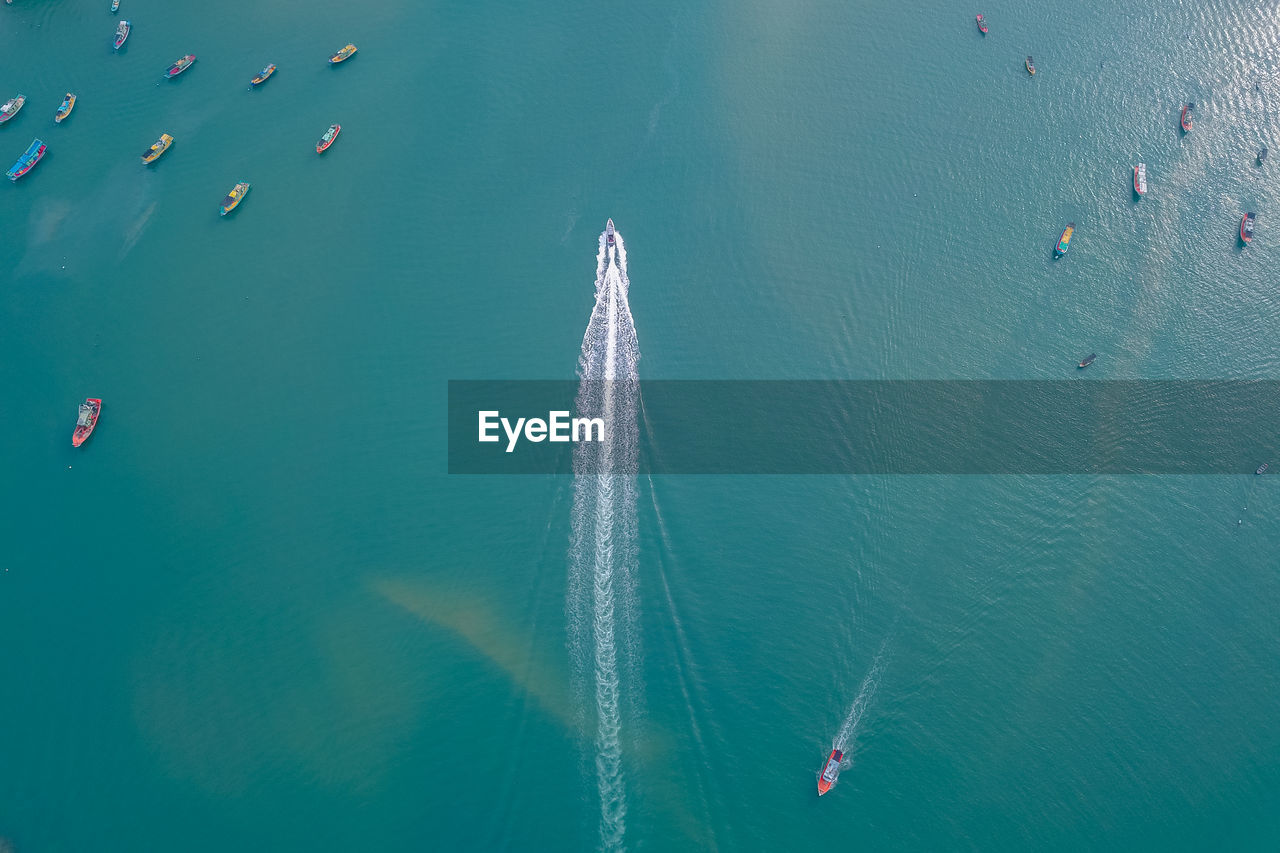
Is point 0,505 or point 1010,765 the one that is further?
point 0,505

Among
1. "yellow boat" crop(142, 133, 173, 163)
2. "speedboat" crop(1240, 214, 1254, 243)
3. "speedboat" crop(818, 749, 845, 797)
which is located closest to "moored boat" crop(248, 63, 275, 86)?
"yellow boat" crop(142, 133, 173, 163)

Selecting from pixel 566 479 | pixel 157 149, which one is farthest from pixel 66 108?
pixel 566 479

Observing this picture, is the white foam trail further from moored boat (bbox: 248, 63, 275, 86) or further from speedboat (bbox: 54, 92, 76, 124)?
speedboat (bbox: 54, 92, 76, 124)

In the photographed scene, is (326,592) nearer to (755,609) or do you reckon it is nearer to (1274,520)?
(755,609)

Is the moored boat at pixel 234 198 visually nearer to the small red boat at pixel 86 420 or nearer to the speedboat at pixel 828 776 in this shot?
the small red boat at pixel 86 420

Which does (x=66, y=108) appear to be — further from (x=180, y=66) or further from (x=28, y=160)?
(x=180, y=66)

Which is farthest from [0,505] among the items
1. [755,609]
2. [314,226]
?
[755,609]

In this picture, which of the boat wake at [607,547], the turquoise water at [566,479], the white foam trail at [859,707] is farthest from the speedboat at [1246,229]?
the boat wake at [607,547]
